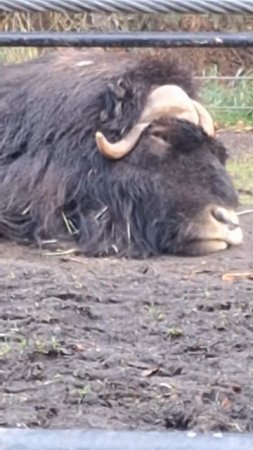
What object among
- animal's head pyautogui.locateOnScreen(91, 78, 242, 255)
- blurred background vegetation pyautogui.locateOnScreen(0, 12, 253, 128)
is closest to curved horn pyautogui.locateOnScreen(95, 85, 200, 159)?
animal's head pyautogui.locateOnScreen(91, 78, 242, 255)

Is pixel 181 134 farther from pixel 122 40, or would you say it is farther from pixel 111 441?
pixel 111 441

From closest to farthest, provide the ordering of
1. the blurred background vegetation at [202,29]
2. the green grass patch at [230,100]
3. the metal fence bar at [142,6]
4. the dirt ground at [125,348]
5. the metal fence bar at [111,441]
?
the metal fence bar at [111,441], the metal fence bar at [142,6], the dirt ground at [125,348], the green grass patch at [230,100], the blurred background vegetation at [202,29]

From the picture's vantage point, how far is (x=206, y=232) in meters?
5.05

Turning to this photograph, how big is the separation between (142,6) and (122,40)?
64 mm

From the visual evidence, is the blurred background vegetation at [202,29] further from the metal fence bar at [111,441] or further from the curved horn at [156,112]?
the metal fence bar at [111,441]

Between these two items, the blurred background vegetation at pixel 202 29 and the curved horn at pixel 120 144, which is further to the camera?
the blurred background vegetation at pixel 202 29

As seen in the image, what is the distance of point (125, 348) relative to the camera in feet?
9.81

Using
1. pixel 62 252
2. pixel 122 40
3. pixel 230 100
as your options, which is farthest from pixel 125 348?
pixel 230 100

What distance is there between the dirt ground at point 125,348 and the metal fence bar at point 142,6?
2.28 feet

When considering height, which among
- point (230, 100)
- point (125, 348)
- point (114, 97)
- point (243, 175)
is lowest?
point (230, 100)

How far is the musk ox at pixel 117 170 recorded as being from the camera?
5.09 metres

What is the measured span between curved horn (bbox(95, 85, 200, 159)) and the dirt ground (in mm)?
762

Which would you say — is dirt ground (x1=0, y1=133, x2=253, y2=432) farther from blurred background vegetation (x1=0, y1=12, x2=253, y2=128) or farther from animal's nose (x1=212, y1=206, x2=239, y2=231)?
A: blurred background vegetation (x1=0, y1=12, x2=253, y2=128)

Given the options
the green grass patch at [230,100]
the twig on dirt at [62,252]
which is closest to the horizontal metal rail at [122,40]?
the twig on dirt at [62,252]
